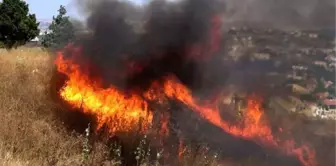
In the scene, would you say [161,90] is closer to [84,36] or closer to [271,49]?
[84,36]

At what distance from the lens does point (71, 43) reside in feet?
34.3

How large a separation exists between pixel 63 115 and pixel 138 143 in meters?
2.08

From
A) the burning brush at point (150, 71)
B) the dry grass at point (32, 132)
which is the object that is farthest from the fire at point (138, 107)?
the dry grass at point (32, 132)

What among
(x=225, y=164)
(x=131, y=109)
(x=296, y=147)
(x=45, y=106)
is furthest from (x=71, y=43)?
(x=296, y=147)

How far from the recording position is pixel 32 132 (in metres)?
7.94

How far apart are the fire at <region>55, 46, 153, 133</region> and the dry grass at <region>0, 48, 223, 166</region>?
2.13ft

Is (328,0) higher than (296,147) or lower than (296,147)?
higher

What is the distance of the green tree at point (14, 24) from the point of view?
3288cm

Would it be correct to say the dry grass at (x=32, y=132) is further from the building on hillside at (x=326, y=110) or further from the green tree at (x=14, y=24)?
the green tree at (x=14, y=24)

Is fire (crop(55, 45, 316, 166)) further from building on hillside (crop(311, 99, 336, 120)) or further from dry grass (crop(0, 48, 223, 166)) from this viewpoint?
building on hillside (crop(311, 99, 336, 120))

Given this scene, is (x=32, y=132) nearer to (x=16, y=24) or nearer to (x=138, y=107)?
(x=138, y=107)

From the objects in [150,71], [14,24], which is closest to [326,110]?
[150,71]

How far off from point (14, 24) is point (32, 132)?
28351 mm

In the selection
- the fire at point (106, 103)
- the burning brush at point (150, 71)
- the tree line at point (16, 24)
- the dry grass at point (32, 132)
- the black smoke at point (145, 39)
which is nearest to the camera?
the dry grass at point (32, 132)
